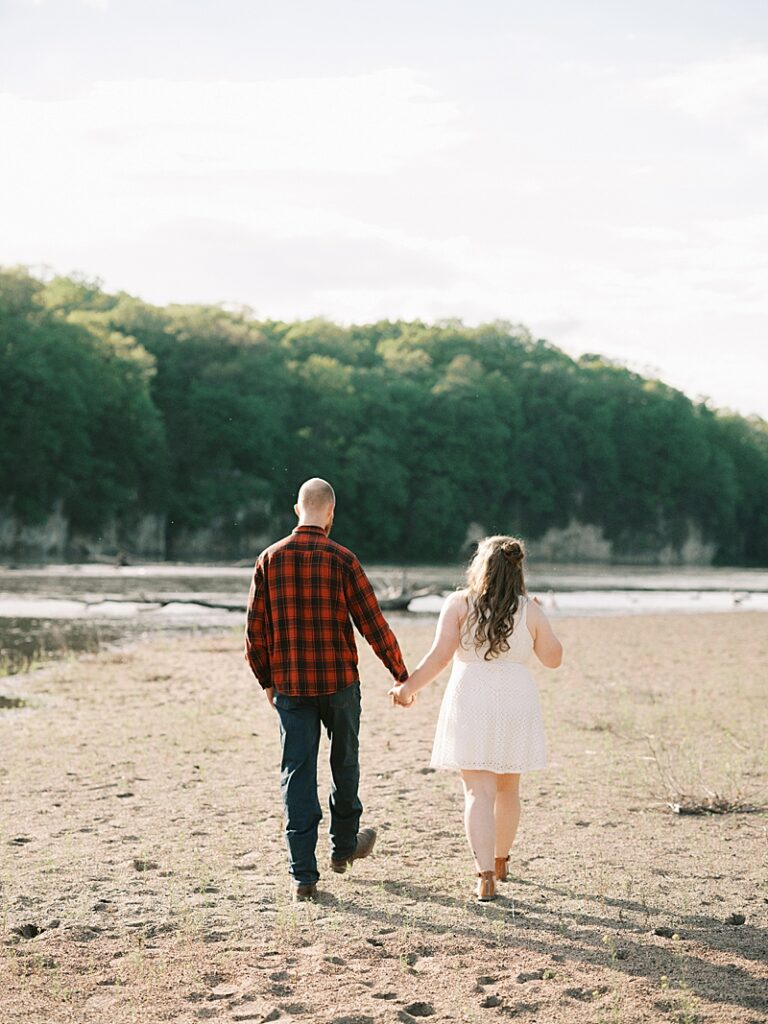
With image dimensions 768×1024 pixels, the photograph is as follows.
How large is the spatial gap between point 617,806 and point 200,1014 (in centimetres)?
408

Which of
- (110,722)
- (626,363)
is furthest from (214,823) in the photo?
(626,363)

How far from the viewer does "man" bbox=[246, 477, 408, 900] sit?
611 cm

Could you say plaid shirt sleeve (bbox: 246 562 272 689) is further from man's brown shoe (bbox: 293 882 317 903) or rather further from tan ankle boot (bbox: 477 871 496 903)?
tan ankle boot (bbox: 477 871 496 903)

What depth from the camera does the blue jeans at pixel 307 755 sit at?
605 cm

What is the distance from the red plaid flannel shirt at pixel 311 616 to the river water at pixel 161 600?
1041cm

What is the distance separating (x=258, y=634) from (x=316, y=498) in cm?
72

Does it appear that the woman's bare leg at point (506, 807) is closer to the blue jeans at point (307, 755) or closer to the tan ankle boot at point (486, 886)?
the tan ankle boot at point (486, 886)

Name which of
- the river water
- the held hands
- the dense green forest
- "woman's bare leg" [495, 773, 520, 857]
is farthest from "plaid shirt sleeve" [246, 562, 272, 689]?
the dense green forest

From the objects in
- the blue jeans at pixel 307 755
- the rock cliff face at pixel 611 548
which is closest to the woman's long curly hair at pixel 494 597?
the blue jeans at pixel 307 755

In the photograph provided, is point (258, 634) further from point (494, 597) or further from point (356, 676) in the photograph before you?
point (494, 597)

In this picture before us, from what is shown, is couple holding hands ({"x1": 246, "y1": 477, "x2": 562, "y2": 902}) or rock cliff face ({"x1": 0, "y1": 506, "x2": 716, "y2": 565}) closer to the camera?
couple holding hands ({"x1": 246, "y1": 477, "x2": 562, "y2": 902})

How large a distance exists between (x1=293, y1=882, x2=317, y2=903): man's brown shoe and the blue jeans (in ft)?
0.05

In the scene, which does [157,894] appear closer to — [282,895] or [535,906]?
[282,895]

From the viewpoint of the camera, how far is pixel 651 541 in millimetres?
117562
